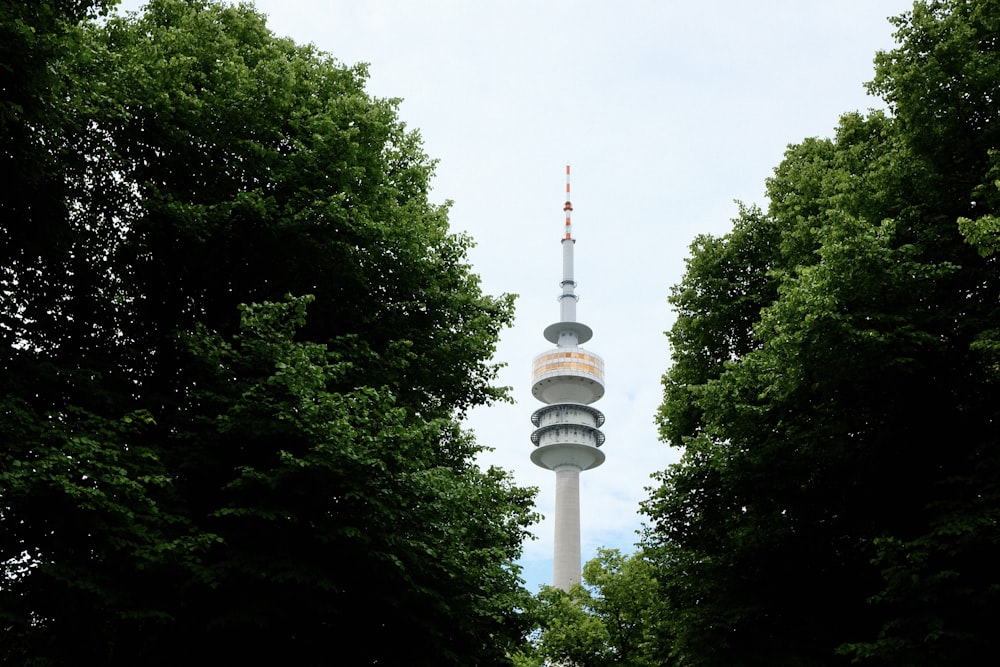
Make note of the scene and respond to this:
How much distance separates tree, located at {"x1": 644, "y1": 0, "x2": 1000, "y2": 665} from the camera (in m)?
13.8

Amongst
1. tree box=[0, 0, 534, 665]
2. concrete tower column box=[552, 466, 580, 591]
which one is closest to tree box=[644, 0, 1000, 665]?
tree box=[0, 0, 534, 665]

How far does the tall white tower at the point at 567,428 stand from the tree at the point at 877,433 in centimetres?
8452

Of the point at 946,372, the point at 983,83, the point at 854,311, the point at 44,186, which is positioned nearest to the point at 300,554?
the point at 44,186

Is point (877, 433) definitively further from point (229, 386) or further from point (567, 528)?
point (567, 528)

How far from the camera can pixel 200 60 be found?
670 inches

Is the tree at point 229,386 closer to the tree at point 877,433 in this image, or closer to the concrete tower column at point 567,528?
the tree at point 877,433

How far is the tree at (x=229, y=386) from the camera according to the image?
12.6m

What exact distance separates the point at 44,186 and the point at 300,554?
23.1ft

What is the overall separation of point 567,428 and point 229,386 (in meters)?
95.4

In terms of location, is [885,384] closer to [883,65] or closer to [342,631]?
[883,65]

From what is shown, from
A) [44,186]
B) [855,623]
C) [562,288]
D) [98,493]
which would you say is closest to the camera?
[98,493]

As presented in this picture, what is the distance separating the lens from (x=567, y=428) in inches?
4257

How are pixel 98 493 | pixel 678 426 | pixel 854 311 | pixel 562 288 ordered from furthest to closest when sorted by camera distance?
pixel 562 288 < pixel 678 426 < pixel 854 311 < pixel 98 493

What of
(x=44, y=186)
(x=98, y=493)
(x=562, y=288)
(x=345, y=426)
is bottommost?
(x=98, y=493)
